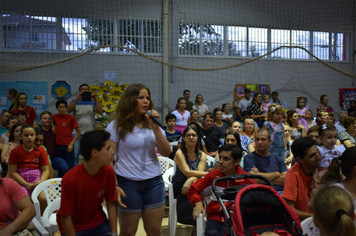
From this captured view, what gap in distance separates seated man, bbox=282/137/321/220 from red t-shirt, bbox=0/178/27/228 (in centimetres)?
206

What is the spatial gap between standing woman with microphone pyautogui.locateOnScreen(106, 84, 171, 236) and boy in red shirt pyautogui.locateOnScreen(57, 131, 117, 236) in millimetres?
138

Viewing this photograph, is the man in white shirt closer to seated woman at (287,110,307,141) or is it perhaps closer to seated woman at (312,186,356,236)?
seated woman at (287,110,307,141)

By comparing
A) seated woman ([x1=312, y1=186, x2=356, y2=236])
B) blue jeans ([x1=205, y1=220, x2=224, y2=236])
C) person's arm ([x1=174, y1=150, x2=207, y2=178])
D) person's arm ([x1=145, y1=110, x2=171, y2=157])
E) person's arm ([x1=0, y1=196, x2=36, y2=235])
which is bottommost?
blue jeans ([x1=205, y1=220, x2=224, y2=236])

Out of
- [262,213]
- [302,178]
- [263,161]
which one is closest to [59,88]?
[263,161]

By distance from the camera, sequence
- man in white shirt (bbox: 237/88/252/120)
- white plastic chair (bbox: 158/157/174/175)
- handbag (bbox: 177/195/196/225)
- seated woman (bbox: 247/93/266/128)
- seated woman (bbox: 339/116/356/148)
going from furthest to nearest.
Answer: man in white shirt (bbox: 237/88/252/120) < seated woman (bbox: 247/93/266/128) < seated woman (bbox: 339/116/356/148) < white plastic chair (bbox: 158/157/174/175) < handbag (bbox: 177/195/196/225)

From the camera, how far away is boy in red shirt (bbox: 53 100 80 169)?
5.33 metres

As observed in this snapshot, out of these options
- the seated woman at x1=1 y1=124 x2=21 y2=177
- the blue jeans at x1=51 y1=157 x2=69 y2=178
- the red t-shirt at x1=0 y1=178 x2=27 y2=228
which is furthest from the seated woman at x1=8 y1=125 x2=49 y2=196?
the red t-shirt at x1=0 y1=178 x2=27 y2=228

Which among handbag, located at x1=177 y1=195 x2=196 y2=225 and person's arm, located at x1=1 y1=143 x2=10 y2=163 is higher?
person's arm, located at x1=1 y1=143 x2=10 y2=163

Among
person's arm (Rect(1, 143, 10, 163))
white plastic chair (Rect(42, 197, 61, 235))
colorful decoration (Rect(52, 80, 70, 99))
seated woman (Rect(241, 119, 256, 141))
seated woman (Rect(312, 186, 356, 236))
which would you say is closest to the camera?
seated woman (Rect(312, 186, 356, 236))

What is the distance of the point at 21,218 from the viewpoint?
2.31 metres

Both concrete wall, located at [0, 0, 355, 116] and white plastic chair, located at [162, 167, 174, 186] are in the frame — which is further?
concrete wall, located at [0, 0, 355, 116]

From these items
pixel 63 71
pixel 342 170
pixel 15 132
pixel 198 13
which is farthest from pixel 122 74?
pixel 342 170

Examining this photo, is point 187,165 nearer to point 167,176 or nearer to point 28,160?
point 167,176

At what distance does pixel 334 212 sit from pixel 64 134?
179 inches
